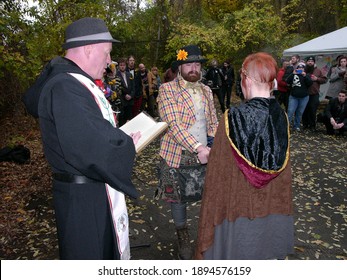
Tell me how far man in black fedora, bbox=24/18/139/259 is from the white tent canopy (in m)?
10.6

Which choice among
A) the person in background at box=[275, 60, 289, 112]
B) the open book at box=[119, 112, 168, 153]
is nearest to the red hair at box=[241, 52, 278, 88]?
the open book at box=[119, 112, 168, 153]

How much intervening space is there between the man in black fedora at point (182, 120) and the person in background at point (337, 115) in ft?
21.5

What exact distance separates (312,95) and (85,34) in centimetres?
850

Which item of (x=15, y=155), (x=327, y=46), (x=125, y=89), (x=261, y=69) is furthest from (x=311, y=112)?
(x=261, y=69)

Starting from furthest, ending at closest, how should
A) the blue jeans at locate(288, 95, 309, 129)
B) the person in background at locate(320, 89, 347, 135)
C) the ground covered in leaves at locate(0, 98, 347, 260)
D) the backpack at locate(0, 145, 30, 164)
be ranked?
1. the blue jeans at locate(288, 95, 309, 129)
2. the person in background at locate(320, 89, 347, 135)
3. the backpack at locate(0, 145, 30, 164)
4. the ground covered in leaves at locate(0, 98, 347, 260)

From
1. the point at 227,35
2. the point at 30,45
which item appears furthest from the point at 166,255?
the point at 227,35

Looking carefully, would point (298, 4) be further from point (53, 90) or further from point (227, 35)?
point (53, 90)

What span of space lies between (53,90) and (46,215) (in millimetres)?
3139

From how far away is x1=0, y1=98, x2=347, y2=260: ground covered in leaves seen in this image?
143 inches

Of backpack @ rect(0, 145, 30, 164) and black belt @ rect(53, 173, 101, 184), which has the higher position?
black belt @ rect(53, 173, 101, 184)

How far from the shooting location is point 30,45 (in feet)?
17.5

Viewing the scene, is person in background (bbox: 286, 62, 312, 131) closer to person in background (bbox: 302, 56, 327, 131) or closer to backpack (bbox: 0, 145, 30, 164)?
person in background (bbox: 302, 56, 327, 131)

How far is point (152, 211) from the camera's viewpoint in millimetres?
4555

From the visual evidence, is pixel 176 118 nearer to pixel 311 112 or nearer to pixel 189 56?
pixel 189 56
